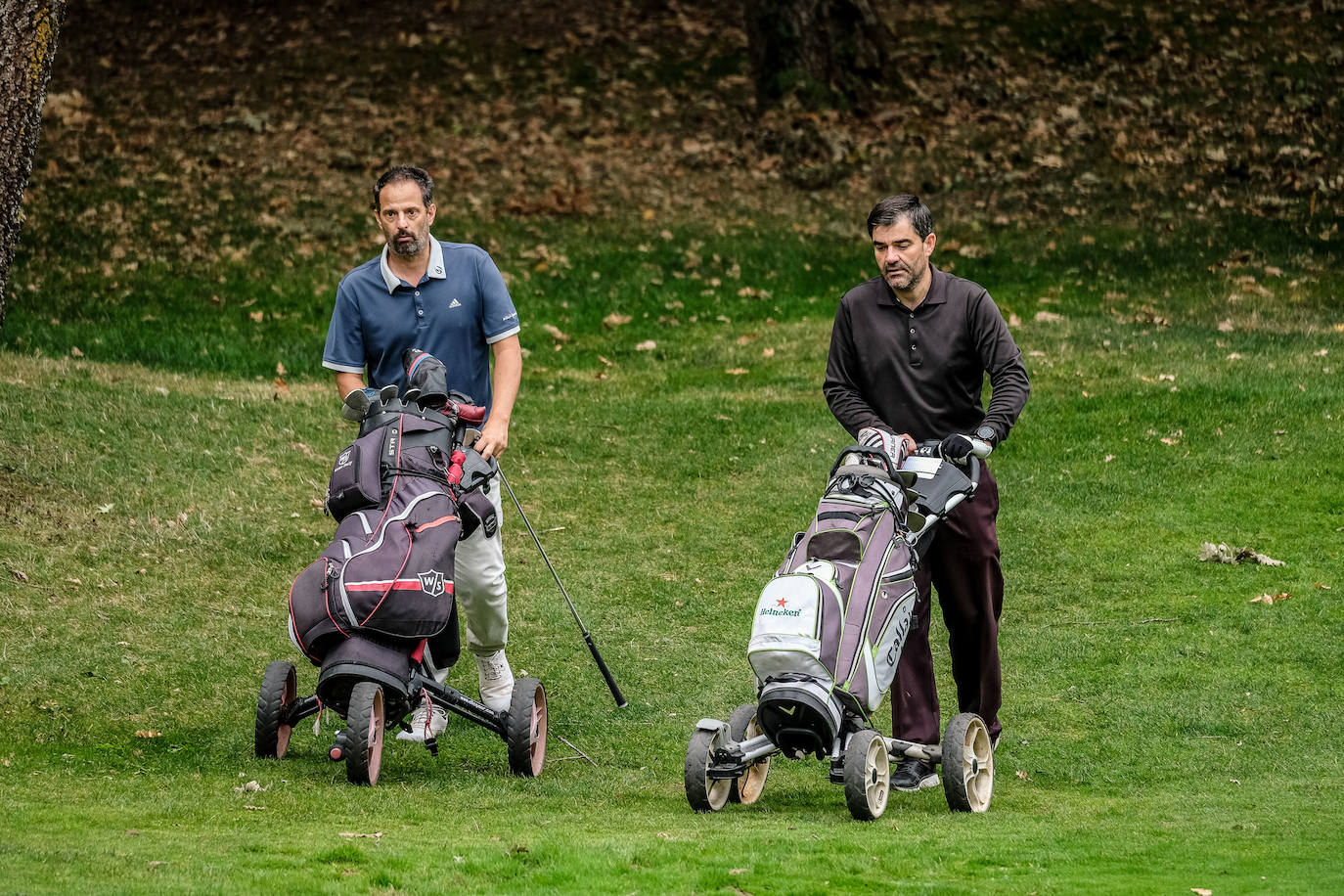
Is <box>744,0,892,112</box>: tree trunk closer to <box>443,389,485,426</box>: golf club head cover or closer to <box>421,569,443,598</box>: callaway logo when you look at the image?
<box>443,389,485,426</box>: golf club head cover

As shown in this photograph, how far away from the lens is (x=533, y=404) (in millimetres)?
12516

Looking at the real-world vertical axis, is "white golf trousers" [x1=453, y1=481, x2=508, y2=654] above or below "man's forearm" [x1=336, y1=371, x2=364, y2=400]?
below

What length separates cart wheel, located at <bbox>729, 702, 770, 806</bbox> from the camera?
5641mm

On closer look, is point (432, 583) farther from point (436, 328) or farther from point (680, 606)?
point (680, 606)

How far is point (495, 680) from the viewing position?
6754mm

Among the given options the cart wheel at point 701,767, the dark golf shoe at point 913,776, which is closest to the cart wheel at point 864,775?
the cart wheel at point 701,767

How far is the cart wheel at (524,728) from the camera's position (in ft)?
20.2

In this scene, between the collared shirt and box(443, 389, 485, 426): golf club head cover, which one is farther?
box(443, 389, 485, 426): golf club head cover

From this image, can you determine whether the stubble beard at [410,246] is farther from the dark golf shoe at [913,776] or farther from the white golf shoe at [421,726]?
the dark golf shoe at [913,776]

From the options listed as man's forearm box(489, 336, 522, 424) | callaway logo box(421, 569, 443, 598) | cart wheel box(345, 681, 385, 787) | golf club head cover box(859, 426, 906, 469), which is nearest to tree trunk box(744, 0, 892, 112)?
man's forearm box(489, 336, 522, 424)

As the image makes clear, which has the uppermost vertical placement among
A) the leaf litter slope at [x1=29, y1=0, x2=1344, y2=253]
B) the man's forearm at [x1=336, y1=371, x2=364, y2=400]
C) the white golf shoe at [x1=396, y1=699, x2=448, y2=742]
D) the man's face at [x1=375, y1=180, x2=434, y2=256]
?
the leaf litter slope at [x1=29, y1=0, x2=1344, y2=253]

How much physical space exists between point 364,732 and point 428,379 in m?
1.34

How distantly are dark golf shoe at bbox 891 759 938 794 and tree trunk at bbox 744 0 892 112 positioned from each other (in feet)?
47.8

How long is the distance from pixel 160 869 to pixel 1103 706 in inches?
172
